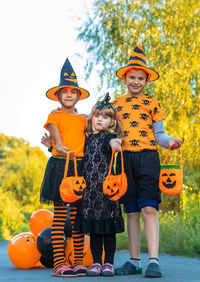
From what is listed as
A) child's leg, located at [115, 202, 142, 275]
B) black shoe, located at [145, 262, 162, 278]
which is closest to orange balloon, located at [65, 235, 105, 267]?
child's leg, located at [115, 202, 142, 275]

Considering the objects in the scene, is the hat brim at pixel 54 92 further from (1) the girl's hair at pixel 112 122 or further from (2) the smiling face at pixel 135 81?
(2) the smiling face at pixel 135 81

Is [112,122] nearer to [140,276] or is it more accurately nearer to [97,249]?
[97,249]

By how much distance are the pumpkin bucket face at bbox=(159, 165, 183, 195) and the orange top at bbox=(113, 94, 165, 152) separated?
26 cm

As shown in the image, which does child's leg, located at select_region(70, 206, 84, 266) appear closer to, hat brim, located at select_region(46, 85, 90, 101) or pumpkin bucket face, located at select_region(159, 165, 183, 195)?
pumpkin bucket face, located at select_region(159, 165, 183, 195)

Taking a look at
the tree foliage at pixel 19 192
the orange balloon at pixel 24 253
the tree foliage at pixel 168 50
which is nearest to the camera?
the orange balloon at pixel 24 253

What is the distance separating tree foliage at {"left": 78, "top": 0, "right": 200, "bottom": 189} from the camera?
8398mm

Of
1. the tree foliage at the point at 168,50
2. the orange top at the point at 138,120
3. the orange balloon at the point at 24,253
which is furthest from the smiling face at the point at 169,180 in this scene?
the tree foliage at the point at 168,50

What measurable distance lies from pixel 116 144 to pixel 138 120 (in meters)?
0.37

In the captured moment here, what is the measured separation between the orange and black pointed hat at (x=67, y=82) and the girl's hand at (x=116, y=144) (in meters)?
0.65

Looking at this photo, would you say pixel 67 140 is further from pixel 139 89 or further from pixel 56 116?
pixel 139 89

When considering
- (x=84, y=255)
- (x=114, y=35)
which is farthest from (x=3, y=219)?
(x=84, y=255)

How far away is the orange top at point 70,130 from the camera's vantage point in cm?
384

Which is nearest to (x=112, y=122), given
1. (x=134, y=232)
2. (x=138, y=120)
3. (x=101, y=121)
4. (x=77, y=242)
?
(x=101, y=121)

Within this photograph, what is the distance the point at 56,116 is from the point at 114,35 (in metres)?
5.47
